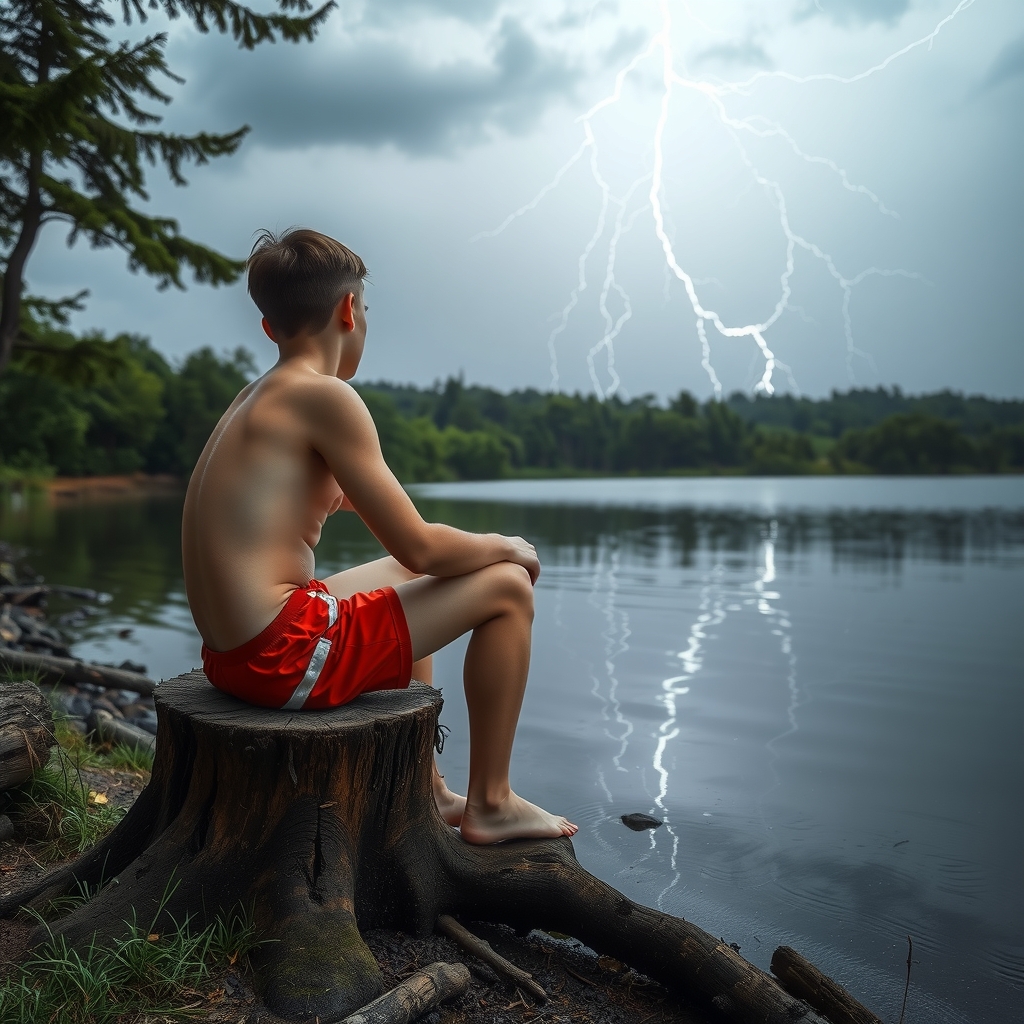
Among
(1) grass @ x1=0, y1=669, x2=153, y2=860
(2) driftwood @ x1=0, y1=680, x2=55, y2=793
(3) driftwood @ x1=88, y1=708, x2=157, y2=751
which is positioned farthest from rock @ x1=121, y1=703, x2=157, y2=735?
(2) driftwood @ x1=0, y1=680, x2=55, y2=793

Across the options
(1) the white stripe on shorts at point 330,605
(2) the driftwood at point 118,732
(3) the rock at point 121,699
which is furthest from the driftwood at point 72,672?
(1) the white stripe on shorts at point 330,605

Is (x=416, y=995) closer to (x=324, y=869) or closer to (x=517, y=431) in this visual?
(x=324, y=869)

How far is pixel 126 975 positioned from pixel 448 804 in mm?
1119

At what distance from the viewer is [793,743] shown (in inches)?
218

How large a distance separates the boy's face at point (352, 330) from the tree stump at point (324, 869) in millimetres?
945

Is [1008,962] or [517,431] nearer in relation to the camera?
[1008,962]

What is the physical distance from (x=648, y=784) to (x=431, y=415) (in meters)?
122

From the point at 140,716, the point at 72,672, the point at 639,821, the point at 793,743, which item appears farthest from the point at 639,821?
the point at 72,672

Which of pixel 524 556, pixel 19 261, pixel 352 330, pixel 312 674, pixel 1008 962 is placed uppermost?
pixel 19 261

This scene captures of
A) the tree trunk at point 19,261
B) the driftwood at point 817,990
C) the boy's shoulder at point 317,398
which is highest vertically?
the tree trunk at point 19,261

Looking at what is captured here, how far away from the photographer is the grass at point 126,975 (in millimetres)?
2002

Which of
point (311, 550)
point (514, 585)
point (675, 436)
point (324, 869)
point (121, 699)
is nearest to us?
point (324, 869)

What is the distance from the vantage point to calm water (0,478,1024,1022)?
3.33 metres

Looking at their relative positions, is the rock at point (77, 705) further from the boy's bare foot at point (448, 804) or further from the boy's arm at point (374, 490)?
the boy's arm at point (374, 490)
